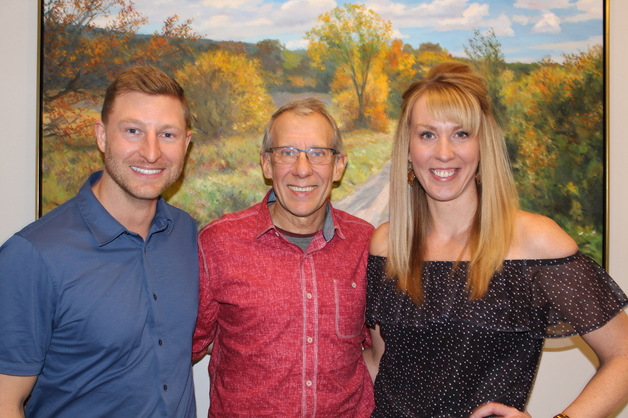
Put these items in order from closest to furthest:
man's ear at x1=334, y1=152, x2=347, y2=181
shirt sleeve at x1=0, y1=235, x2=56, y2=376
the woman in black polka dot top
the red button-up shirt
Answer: shirt sleeve at x1=0, y1=235, x2=56, y2=376, the woman in black polka dot top, the red button-up shirt, man's ear at x1=334, y1=152, x2=347, y2=181

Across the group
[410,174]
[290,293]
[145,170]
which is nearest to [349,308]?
[290,293]

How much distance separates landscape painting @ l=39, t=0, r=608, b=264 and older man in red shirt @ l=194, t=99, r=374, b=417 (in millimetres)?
259

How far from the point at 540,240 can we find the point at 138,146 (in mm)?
1463

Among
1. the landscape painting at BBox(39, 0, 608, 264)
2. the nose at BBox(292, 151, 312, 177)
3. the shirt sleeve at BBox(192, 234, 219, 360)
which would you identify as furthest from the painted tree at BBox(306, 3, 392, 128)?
the shirt sleeve at BBox(192, 234, 219, 360)

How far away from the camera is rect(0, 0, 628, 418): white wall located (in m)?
2.17

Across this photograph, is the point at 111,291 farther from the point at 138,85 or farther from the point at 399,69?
the point at 399,69

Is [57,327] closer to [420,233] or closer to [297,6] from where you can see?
[420,233]

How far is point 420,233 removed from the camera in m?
1.89

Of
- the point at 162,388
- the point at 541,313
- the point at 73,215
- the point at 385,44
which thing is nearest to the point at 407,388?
the point at 541,313

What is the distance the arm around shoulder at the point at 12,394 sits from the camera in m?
1.45

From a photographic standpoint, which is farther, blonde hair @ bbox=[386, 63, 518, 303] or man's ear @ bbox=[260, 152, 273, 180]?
man's ear @ bbox=[260, 152, 273, 180]

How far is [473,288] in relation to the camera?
1629mm

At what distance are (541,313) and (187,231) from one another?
4.66 ft

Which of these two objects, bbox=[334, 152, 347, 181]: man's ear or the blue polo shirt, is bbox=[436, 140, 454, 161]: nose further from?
the blue polo shirt
